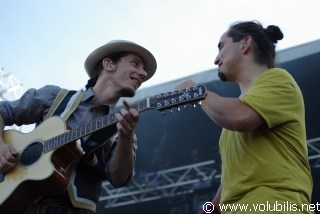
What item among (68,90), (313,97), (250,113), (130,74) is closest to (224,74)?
(250,113)

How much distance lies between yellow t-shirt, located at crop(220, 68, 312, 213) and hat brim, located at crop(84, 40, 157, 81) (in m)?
1.15

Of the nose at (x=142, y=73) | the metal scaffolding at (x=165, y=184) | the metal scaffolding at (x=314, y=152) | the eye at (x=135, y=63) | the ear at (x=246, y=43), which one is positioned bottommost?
the metal scaffolding at (x=165, y=184)

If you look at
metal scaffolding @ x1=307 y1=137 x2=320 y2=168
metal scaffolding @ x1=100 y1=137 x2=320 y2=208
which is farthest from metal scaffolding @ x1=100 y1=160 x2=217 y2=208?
metal scaffolding @ x1=307 y1=137 x2=320 y2=168

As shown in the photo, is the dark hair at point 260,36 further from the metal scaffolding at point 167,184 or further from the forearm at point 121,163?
the metal scaffolding at point 167,184

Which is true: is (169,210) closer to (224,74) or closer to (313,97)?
(313,97)

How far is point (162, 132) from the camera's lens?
8.80 m

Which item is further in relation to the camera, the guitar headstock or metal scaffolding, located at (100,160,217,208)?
metal scaffolding, located at (100,160,217,208)

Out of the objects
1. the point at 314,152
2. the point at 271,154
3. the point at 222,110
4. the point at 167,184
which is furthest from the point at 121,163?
the point at 167,184

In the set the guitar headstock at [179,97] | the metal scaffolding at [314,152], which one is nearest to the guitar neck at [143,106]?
the guitar headstock at [179,97]

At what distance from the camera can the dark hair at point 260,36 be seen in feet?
8.07

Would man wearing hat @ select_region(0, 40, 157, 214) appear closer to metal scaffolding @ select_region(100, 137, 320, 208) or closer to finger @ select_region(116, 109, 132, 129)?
finger @ select_region(116, 109, 132, 129)

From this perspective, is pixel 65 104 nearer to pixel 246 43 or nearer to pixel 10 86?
pixel 246 43

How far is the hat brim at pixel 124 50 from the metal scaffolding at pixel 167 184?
5.02m

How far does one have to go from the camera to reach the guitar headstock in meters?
2.23
